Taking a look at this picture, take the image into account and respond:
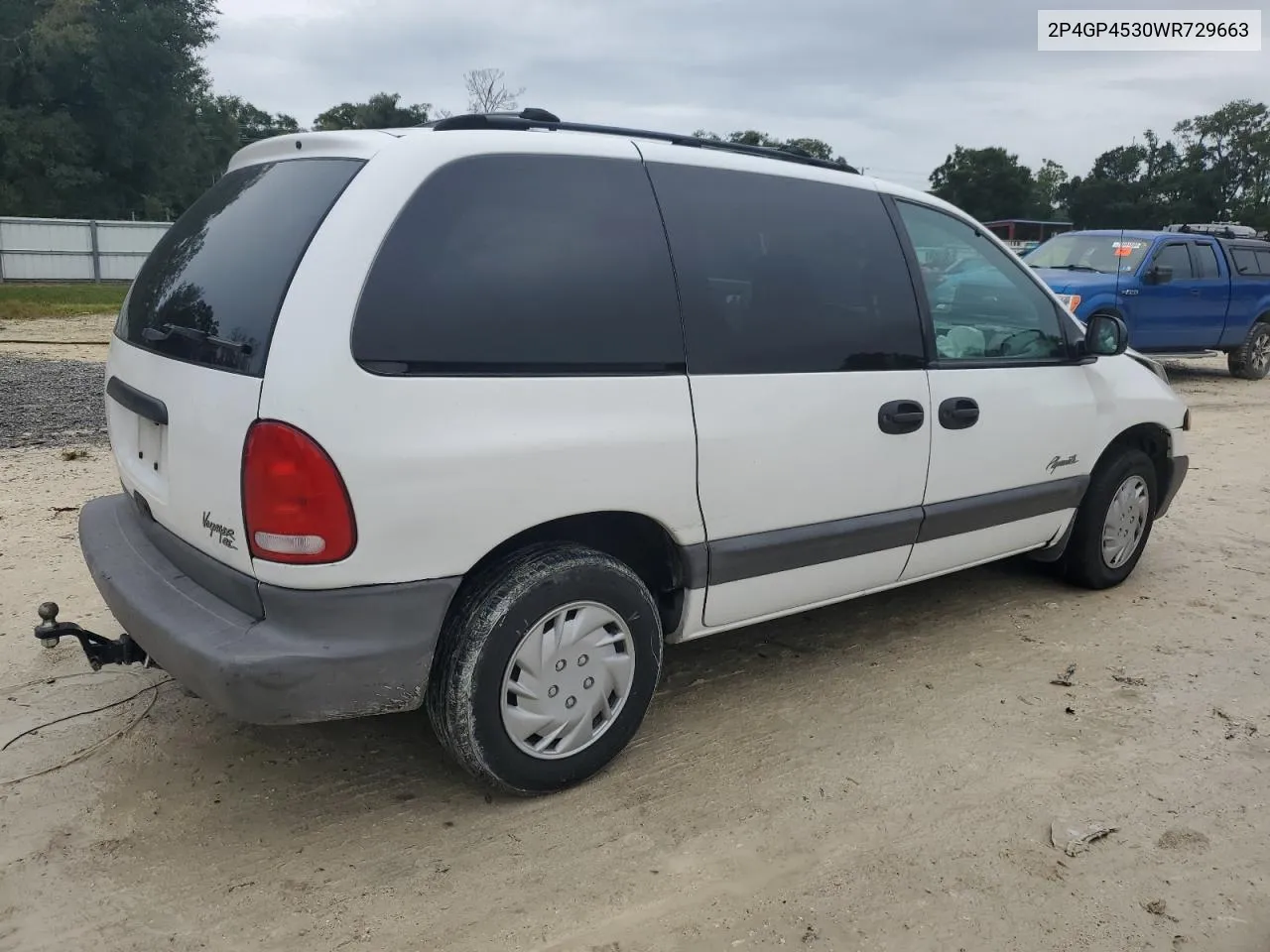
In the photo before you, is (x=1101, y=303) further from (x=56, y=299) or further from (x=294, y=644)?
(x=56, y=299)

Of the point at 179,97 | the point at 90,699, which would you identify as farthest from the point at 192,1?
the point at 90,699

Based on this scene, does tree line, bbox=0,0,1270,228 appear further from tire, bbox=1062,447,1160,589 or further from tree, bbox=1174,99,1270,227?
tree, bbox=1174,99,1270,227

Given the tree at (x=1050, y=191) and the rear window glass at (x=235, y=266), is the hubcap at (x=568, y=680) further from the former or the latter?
the tree at (x=1050, y=191)

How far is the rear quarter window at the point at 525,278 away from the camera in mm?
2479

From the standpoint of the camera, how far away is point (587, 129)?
3.33 meters

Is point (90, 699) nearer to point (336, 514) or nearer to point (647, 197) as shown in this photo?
point (336, 514)

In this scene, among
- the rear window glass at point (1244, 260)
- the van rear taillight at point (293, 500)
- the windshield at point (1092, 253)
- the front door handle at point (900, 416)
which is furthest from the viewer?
the rear window glass at point (1244, 260)

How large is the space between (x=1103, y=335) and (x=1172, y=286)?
29.3 ft

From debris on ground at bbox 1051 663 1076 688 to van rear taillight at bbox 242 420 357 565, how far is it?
279 cm

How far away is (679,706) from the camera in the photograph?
354cm

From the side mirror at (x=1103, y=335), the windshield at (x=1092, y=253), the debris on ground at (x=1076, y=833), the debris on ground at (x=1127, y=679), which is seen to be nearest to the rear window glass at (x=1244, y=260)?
the windshield at (x=1092, y=253)

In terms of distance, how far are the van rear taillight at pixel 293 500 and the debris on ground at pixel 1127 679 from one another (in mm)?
3024

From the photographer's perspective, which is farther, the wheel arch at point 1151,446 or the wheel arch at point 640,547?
the wheel arch at point 1151,446

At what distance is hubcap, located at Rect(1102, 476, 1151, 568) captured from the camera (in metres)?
4.62
